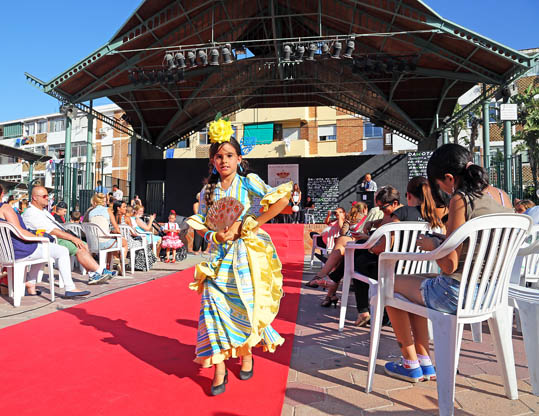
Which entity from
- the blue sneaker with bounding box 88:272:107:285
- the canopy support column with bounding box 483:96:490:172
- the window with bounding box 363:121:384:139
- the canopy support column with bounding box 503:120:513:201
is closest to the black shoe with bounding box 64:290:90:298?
the blue sneaker with bounding box 88:272:107:285

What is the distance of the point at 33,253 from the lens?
15.3 ft

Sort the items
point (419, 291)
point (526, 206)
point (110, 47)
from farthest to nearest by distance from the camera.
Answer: point (110, 47) < point (526, 206) < point (419, 291)

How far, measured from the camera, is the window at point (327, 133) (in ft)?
94.6

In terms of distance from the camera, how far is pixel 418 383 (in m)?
2.44

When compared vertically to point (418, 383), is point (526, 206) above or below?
above

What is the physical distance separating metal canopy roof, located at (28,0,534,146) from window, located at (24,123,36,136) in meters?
34.2

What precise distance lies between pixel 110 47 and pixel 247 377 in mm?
11567

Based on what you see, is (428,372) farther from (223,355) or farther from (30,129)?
(30,129)

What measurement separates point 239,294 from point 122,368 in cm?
104

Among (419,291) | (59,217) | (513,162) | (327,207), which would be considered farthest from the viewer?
(327,207)

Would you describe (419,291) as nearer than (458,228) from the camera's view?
No

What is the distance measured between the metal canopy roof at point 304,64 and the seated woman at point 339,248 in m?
6.29

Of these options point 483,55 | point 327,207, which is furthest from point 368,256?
point 327,207

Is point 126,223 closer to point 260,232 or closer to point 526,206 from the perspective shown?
point 260,232
